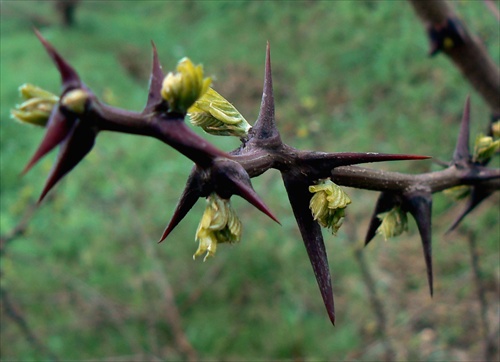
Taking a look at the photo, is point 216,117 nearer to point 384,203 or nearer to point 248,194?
point 248,194

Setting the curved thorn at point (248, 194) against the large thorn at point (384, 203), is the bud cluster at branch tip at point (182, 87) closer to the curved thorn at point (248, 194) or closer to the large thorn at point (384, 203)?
the curved thorn at point (248, 194)

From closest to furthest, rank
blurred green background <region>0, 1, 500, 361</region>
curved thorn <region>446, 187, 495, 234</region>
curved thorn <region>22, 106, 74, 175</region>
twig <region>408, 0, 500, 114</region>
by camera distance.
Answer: curved thorn <region>22, 106, 74, 175</region> < curved thorn <region>446, 187, 495, 234</region> < twig <region>408, 0, 500, 114</region> < blurred green background <region>0, 1, 500, 361</region>

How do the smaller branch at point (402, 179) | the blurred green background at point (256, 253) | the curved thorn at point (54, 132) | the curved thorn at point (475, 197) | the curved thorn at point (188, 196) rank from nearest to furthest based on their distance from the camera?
the curved thorn at point (54, 132) → the curved thorn at point (188, 196) → the smaller branch at point (402, 179) → the curved thorn at point (475, 197) → the blurred green background at point (256, 253)

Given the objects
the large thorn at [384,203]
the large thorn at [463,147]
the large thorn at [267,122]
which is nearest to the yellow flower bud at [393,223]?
the large thorn at [384,203]

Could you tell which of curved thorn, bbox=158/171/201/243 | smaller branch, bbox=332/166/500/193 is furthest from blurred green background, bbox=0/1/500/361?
curved thorn, bbox=158/171/201/243

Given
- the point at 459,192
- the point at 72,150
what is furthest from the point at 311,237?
the point at 459,192

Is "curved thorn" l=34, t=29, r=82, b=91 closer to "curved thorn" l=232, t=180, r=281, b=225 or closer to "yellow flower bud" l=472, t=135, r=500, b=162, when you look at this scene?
"curved thorn" l=232, t=180, r=281, b=225
